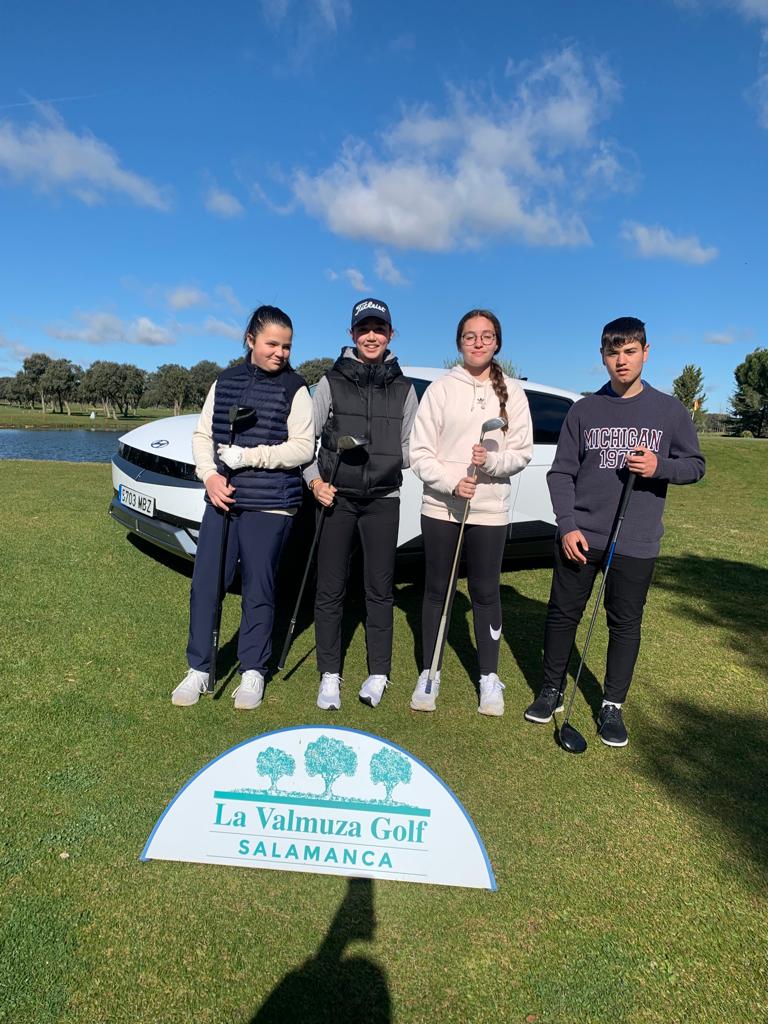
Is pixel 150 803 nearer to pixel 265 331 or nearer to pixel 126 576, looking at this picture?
pixel 265 331

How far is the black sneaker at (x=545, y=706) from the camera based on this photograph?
309 cm

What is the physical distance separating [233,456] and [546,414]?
326 cm

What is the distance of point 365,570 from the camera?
10.6 ft

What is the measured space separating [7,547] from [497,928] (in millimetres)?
5318

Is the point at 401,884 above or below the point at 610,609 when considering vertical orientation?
below

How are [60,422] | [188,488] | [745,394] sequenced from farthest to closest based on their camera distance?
[745,394] < [60,422] < [188,488]

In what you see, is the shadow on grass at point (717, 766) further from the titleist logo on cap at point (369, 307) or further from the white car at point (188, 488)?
the titleist logo on cap at point (369, 307)

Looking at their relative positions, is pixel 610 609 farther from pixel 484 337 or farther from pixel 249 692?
pixel 249 692

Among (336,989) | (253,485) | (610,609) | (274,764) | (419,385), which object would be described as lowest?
(336,989)

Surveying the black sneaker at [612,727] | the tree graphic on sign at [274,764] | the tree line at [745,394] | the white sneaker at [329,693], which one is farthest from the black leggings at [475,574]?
the tree line at [745,394]

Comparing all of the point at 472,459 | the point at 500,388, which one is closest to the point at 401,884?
the point at 472,459

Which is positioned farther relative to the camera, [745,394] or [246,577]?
[745,394]

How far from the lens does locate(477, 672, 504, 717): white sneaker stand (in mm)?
3146

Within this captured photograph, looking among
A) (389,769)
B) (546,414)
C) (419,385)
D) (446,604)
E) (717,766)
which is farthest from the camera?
(546,414)
